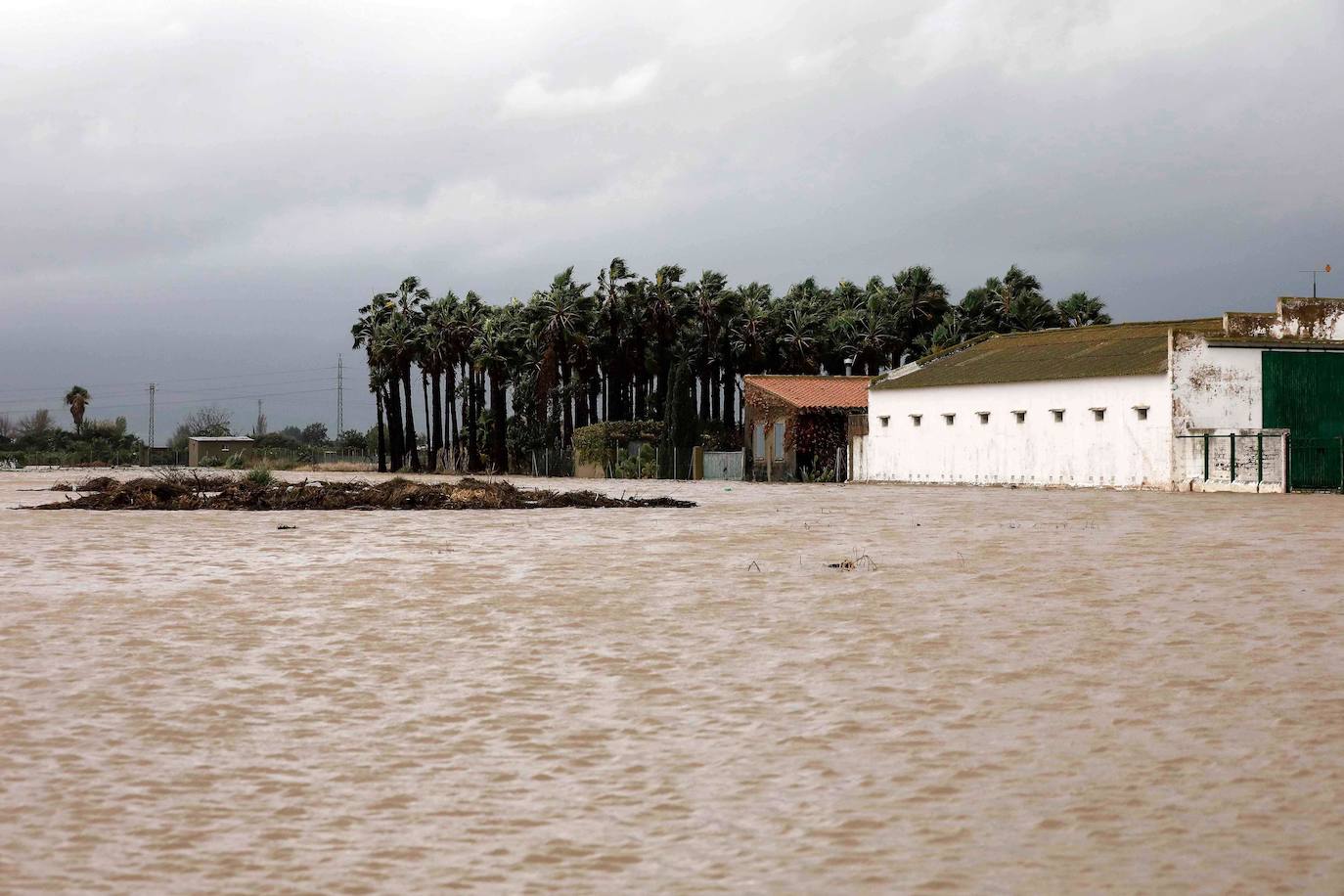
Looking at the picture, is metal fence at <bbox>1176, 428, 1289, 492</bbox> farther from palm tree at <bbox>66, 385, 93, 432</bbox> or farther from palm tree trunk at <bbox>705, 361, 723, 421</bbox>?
palm tree at <bbox>66, 385, 93, 432</bbox>

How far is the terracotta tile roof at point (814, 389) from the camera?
215 feet

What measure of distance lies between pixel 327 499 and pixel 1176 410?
2508 centimetres

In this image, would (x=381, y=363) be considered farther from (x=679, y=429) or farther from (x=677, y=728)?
(x=677, y=728)

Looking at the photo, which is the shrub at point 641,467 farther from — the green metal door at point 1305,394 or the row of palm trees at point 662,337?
the green metal door at point 1305,394

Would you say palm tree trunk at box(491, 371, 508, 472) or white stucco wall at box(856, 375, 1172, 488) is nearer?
white stucco wall at box(856, 375, 1172, 488)

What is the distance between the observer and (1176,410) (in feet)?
148

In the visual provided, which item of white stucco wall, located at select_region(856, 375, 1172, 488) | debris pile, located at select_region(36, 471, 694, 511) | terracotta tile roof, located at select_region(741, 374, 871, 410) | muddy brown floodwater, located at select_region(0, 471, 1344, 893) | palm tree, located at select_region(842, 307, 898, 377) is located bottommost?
muddy brown floodwater, located at select_region(0, 471, 1344, 893)

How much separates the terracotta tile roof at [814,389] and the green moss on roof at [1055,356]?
3.93m

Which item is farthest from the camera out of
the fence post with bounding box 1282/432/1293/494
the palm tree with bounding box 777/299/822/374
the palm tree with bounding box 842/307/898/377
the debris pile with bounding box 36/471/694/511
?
the palm tree with bounding box 777/299/822/374

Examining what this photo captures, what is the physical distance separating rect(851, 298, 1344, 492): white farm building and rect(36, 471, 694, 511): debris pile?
16237mm

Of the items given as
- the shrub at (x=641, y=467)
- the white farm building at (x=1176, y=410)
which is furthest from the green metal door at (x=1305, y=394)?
the shrub at (x=641, y=467)

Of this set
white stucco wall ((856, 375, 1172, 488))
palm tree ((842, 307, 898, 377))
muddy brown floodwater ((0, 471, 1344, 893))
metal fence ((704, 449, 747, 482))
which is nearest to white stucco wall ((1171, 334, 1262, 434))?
white stucco wall ((856, 375, 1172, 488))

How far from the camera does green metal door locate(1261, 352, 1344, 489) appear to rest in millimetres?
45688

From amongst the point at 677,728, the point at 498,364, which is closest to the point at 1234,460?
the point at 677,728
